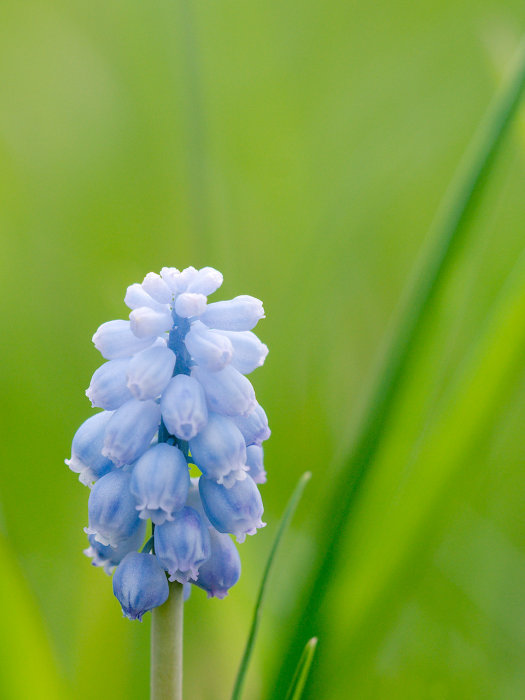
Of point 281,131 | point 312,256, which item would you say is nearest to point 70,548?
point 312,256

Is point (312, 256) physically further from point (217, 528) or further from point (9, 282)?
point (217, 528)

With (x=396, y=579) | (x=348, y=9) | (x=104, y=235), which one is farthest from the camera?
(x=348, y=9)

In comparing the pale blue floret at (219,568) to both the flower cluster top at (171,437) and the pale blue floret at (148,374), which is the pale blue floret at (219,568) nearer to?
the flower cluster top at (171,437)

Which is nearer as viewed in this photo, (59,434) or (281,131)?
(59,434)

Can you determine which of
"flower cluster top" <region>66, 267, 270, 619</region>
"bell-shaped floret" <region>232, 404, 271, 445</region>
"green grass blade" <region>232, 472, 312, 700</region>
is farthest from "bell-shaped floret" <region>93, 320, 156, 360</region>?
"green grass blade" <region>232, 472, 312, 700</region>

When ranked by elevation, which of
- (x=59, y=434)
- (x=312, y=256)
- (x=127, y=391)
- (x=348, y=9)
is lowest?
(x=59, y=434)

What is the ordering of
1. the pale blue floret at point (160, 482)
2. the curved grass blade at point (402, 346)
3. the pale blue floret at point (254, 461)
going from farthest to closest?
the curved grass blade at point (402, 346) → the pale blue floret at point (254, 461) → the pale blue floret at point (160, 482)

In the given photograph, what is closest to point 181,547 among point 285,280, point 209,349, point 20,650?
point 209,349

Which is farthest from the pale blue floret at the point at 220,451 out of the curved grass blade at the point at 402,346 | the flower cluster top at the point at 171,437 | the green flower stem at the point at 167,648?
the curved grass blade at the point at 402,346
